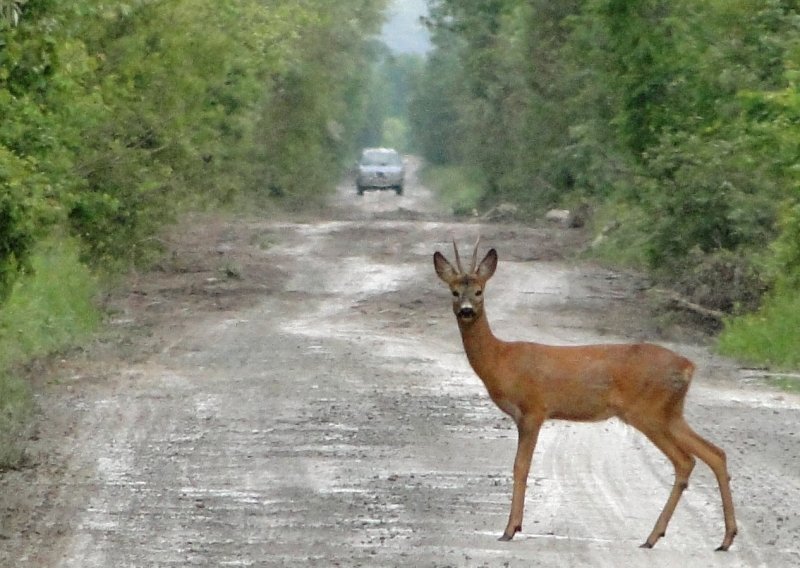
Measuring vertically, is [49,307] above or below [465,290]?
below

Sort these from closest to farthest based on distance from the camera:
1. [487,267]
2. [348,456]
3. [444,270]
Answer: [444,270]
[487,267]
[348,456]

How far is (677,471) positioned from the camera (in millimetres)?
9094

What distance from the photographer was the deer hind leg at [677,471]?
898 cm

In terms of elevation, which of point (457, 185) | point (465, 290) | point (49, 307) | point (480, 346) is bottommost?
point (457, 185)

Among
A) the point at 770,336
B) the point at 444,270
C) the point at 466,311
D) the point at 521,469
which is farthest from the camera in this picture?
the point at 770,336

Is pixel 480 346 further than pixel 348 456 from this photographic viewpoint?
No

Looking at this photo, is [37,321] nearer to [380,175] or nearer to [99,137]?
[99,137]

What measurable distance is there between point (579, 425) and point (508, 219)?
31.5 m

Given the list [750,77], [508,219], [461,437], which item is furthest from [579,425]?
[508,219]

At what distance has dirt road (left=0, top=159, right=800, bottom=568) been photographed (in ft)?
29.9

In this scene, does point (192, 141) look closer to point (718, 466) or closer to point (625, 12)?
point (625, 12)

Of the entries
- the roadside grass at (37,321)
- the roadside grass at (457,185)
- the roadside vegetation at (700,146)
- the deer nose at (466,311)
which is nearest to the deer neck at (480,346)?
the deer nose at (466,311)

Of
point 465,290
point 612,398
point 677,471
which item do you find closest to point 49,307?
point 465,290

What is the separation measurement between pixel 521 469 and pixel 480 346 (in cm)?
80
